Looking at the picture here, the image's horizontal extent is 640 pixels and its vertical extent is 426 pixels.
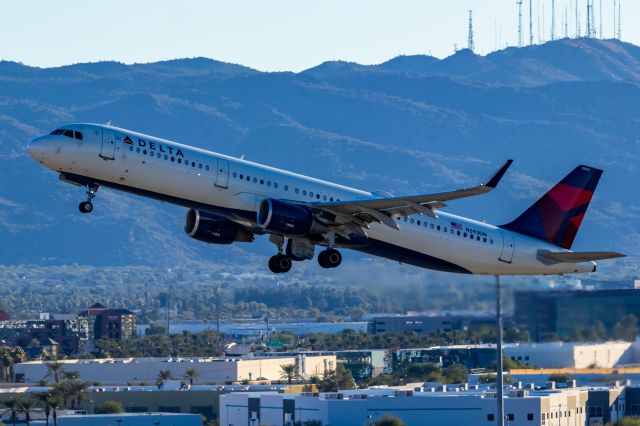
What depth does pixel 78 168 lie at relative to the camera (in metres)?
69.9

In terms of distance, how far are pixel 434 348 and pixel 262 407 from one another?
4063 cm

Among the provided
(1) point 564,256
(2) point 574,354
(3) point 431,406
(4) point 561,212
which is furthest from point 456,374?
(1) point 564,256

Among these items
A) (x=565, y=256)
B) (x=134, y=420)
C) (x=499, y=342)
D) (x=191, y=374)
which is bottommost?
(x=134, y=420)

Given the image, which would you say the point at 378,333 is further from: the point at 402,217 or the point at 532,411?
the point at 402,217

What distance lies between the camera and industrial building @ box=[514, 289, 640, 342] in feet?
271

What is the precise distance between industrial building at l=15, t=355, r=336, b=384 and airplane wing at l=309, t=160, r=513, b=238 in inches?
2867

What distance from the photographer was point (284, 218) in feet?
233

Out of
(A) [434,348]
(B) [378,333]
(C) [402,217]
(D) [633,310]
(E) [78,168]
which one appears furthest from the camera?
(B) [378,333]

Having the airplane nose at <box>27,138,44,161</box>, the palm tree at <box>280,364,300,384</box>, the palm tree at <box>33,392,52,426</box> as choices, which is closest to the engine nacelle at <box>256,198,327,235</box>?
the airplane nose at <box>27,138,44,161</box>

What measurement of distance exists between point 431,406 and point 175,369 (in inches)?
2070

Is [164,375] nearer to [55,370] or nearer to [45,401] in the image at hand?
[55,370]

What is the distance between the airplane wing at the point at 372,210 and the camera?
7056 cm

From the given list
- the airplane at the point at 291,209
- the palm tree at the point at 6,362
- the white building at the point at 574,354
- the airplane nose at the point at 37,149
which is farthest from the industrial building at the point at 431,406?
the palm tree at the point at 6,362

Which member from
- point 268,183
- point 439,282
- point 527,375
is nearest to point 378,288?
point 439,282
